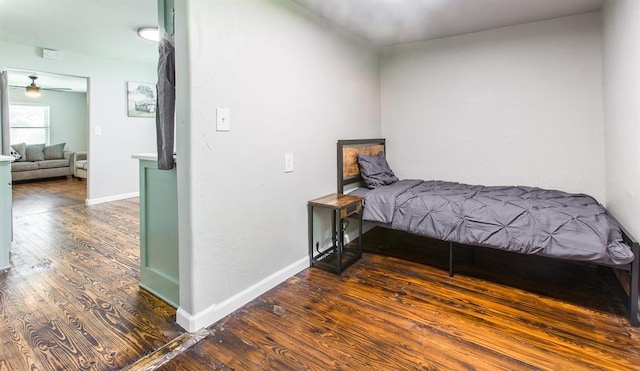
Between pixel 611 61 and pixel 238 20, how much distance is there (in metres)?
2.73

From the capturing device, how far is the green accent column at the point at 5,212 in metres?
2.52

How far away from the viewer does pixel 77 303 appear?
2039mm

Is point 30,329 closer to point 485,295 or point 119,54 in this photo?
point 485,295

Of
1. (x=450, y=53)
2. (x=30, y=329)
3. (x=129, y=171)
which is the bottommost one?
(x=30, y=329)

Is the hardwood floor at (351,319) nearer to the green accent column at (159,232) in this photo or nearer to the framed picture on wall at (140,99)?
the green accent column at (159,232)

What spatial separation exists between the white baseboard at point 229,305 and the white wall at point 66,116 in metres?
9.46

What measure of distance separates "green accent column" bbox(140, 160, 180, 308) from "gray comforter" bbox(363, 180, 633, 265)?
61.8 inches

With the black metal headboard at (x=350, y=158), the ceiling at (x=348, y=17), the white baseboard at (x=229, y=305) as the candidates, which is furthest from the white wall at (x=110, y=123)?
the white baseboard at (x=229, y=305)

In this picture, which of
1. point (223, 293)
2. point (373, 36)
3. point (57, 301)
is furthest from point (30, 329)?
point (373, 36)

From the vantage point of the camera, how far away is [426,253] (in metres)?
2.98

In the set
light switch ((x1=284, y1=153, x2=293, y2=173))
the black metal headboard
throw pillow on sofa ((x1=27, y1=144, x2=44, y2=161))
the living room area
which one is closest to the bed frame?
the black metal headboard

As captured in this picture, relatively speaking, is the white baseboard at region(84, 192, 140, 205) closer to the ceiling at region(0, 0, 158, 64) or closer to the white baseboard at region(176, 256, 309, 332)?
the ceiling at region(0, 0, 158, 64)

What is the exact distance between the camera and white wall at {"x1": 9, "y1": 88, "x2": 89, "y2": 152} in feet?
28.5

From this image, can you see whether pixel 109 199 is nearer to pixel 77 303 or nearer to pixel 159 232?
pixel 77 303
